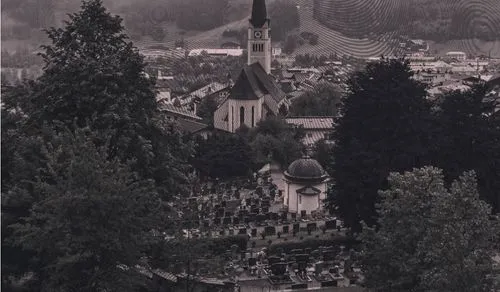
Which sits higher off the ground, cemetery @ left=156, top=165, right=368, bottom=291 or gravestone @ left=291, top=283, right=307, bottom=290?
gravestone @ left=291, top=283, right=307, bottom=290

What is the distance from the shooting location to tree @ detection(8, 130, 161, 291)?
1216 centimetres

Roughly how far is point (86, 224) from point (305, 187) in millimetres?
13537

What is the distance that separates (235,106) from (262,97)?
6.21ft

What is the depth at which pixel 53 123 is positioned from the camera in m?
15.3

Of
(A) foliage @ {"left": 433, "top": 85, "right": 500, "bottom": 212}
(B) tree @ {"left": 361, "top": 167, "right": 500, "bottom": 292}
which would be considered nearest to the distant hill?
(A) foliage @ {"left": 433, "top": 85, "right": 500, "bottom": 212}

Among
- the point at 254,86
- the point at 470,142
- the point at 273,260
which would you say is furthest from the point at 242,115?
the point at 273,260

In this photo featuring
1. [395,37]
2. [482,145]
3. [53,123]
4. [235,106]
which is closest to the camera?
[53,123]

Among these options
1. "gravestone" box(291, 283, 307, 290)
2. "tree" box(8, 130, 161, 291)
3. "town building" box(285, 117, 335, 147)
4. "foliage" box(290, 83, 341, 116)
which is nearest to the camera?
"tree" box(8, 130, 161, 291)

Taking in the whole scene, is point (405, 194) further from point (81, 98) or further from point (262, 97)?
point (262, 97)

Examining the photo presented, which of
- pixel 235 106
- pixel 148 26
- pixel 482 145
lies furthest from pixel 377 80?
pixel 148 26

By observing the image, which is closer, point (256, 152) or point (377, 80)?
point (377, 80)

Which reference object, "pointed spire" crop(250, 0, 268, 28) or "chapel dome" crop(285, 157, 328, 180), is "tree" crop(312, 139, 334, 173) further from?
"pointed spire" crop(250, 0, 268, 28)

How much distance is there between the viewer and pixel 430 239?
1270cm

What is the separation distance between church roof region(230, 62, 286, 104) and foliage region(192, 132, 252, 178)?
353 inches
